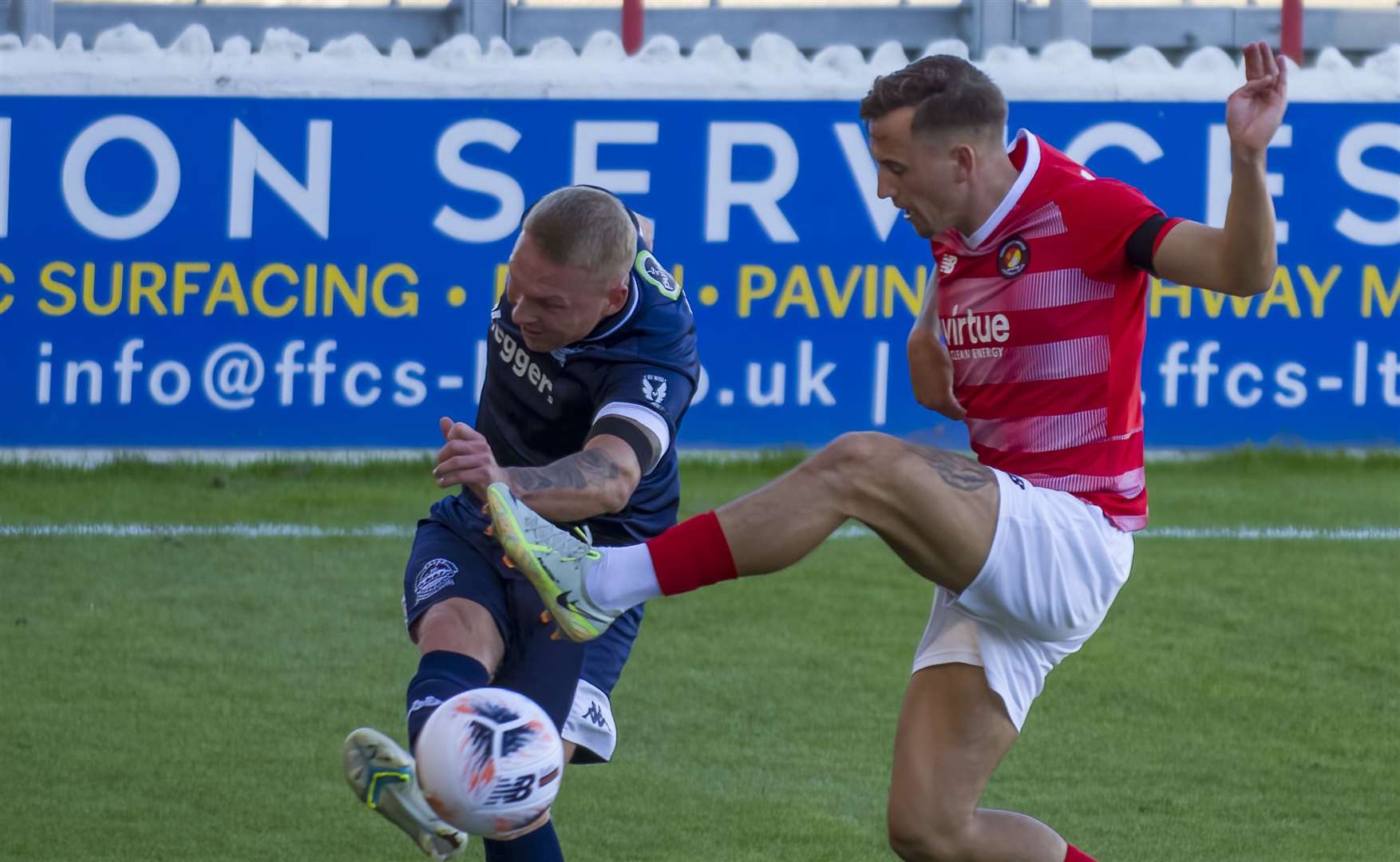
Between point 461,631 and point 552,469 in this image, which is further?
point 461,631

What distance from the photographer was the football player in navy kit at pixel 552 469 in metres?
3.71

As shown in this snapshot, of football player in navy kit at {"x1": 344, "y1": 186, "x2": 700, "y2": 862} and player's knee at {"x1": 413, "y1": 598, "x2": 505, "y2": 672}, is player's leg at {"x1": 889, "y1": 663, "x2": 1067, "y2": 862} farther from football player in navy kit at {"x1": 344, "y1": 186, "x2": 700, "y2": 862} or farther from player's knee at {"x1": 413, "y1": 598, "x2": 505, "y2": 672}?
player's knee at {"x1": 413, "y1": 598, "x2": 505, "y2": 672}

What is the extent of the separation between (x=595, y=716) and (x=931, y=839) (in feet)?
2.68

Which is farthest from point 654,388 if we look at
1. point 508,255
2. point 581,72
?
point 581,72

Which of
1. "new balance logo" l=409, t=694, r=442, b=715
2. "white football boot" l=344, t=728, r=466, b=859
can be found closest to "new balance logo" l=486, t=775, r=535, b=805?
"white football boot" l=344, t=728, r=466, b=859

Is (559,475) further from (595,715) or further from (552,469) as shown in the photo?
(595,715)

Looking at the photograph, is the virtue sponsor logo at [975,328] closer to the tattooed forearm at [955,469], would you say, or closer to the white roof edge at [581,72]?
the tattooed forearm at [955,469]

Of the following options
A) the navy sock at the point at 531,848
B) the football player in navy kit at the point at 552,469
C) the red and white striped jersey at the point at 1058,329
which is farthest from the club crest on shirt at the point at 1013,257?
the navy sock at the point at 531,848

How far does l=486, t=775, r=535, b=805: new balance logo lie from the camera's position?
356 cm

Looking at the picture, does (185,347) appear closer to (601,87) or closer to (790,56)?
(601,87)

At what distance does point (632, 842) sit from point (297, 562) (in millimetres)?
3426

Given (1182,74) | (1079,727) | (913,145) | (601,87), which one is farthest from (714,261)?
(913,145)

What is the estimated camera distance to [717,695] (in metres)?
6.41

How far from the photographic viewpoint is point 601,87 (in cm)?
959
